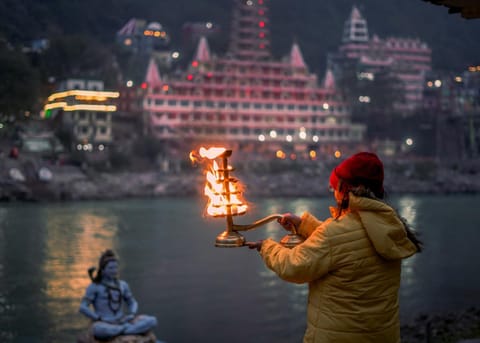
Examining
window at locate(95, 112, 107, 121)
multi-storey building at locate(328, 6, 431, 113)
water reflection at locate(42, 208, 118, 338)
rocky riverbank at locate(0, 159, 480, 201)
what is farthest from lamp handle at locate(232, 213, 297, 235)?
multi-storey building at locate(328, 6, 431, 113)

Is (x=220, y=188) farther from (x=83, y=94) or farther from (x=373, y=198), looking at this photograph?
(x=83, y=94)

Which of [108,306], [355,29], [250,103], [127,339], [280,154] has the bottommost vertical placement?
[127,339]

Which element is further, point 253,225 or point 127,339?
point 127,339

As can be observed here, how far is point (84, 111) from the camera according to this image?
1473 inches

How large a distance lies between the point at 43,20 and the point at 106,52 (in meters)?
7.15

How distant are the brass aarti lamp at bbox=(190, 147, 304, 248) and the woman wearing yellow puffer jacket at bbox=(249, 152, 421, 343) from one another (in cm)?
7

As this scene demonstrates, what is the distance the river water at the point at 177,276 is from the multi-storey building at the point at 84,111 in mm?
10803

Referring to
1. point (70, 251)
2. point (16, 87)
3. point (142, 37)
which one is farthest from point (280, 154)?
point (70, 251)

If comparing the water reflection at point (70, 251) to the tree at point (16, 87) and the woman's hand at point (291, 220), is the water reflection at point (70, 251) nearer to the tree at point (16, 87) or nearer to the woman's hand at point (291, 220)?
the tree at point (16, 87)

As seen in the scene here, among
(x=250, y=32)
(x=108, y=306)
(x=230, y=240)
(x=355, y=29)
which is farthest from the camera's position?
(x=355, y=29)

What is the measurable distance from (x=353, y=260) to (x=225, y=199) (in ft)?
1.27

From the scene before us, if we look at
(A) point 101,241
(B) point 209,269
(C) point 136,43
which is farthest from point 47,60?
(B) point 209,269

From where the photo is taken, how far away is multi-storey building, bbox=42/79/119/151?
36875 millimetres

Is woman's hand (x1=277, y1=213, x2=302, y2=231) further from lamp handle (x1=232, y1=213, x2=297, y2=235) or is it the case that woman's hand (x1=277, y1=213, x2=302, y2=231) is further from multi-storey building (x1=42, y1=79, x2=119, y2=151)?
multi-storey building (x1=42, y1=79, x2=119, y2=151)
